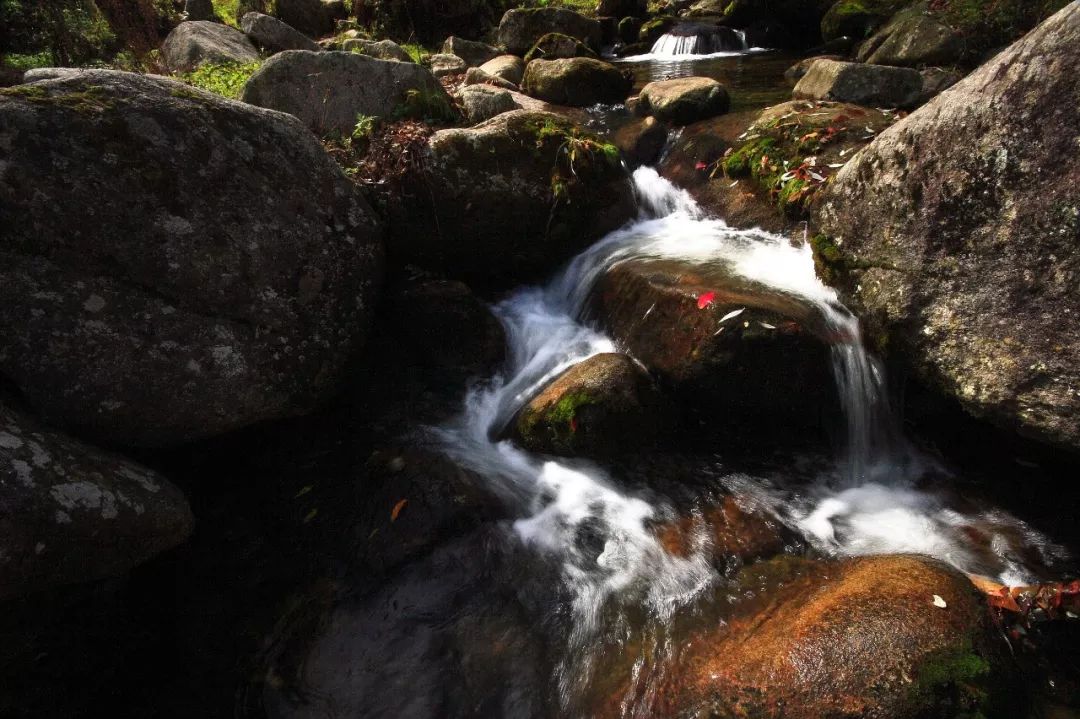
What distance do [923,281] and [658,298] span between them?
76.2 inches

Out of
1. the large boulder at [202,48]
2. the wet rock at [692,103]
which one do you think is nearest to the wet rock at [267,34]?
the large boulder at [202,48]

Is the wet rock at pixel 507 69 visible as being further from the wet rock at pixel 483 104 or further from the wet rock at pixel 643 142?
the wet rock at pixel 643 142

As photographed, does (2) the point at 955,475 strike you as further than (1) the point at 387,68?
No

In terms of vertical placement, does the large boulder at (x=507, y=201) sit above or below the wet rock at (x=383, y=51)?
below

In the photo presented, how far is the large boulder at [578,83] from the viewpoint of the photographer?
10078mm

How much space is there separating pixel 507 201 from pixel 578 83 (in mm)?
5574

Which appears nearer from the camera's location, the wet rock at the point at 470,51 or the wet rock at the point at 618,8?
the wet rock at the point at 470,51

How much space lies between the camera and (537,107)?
9.80m

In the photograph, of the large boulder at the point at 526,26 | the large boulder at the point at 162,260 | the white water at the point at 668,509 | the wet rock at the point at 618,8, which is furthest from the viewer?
the wet rock at the point at 618,8

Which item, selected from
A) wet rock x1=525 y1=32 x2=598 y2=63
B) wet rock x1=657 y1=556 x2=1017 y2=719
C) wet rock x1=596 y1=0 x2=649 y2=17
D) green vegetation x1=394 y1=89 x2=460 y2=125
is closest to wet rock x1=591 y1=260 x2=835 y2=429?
wet rock x1=657 y1=556 x2=1017 y2=719

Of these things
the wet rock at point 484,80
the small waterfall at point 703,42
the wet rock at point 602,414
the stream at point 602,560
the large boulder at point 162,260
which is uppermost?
the small waterfall at point 703,42

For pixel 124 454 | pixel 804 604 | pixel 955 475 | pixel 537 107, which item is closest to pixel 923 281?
pixel 955 475

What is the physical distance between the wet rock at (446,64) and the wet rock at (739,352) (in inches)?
344

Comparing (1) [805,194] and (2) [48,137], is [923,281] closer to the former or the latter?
(1) [805,194]
